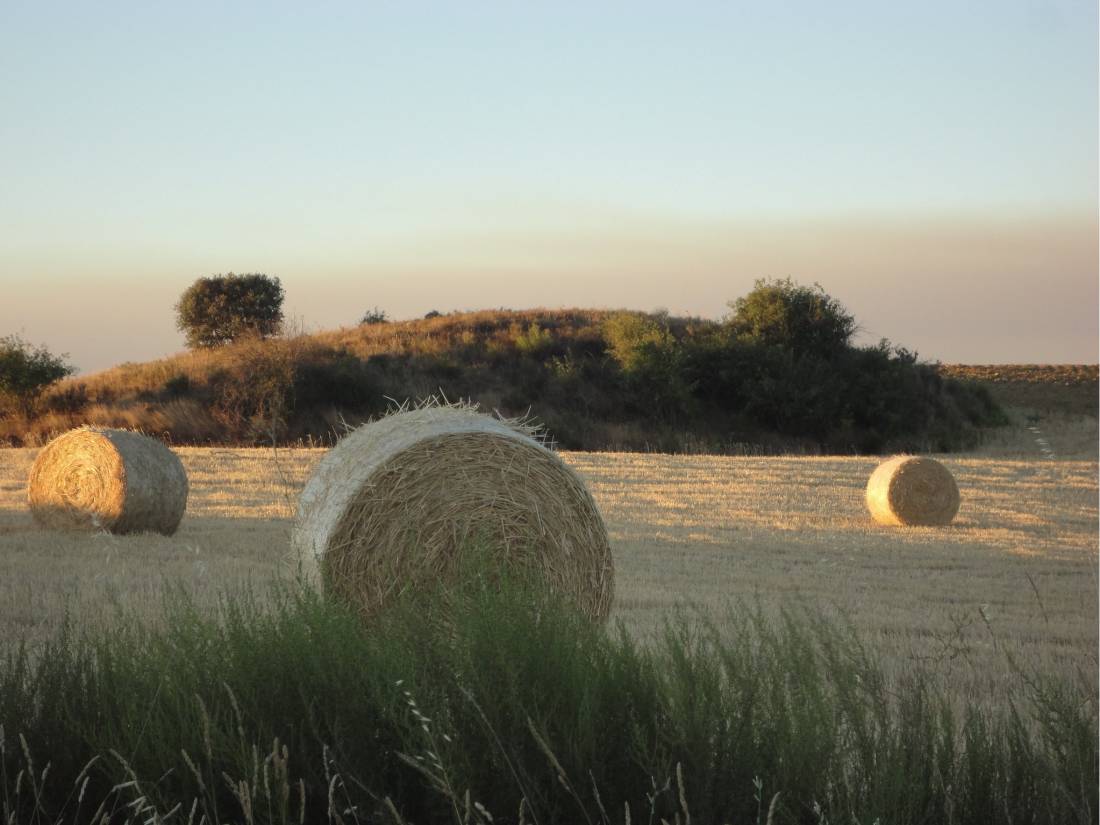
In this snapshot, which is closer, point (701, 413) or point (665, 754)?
point (665, 754)

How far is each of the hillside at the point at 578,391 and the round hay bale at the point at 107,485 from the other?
16.1 meters

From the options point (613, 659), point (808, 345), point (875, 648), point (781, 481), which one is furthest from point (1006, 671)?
point (808, 345)

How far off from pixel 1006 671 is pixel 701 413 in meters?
30.3

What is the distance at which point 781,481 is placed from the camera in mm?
20891

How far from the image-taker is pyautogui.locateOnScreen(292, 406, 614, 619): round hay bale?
7293mm

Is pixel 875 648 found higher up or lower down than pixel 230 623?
lower down

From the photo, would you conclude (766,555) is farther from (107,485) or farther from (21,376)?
(21,376)

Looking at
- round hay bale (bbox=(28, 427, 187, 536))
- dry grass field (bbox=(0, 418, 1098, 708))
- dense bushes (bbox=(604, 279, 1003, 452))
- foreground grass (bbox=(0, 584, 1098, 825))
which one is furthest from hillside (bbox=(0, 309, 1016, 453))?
foreground grass (bbox=(0, 584, 1098, 825))

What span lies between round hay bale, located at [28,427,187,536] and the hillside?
16146 millimetres

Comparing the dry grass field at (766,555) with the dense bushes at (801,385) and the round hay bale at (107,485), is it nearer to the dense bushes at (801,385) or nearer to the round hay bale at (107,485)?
the round hay bale at (107,485)

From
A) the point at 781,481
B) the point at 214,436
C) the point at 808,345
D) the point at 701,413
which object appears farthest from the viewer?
the point at 808,345

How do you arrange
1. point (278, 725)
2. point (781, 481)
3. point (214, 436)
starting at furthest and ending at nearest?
point (214, 436), point (781, 481), point (278, 725)

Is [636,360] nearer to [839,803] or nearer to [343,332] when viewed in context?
[343,332]

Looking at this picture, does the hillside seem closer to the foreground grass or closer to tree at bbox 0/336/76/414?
tree at bbox 0/336/76/414
